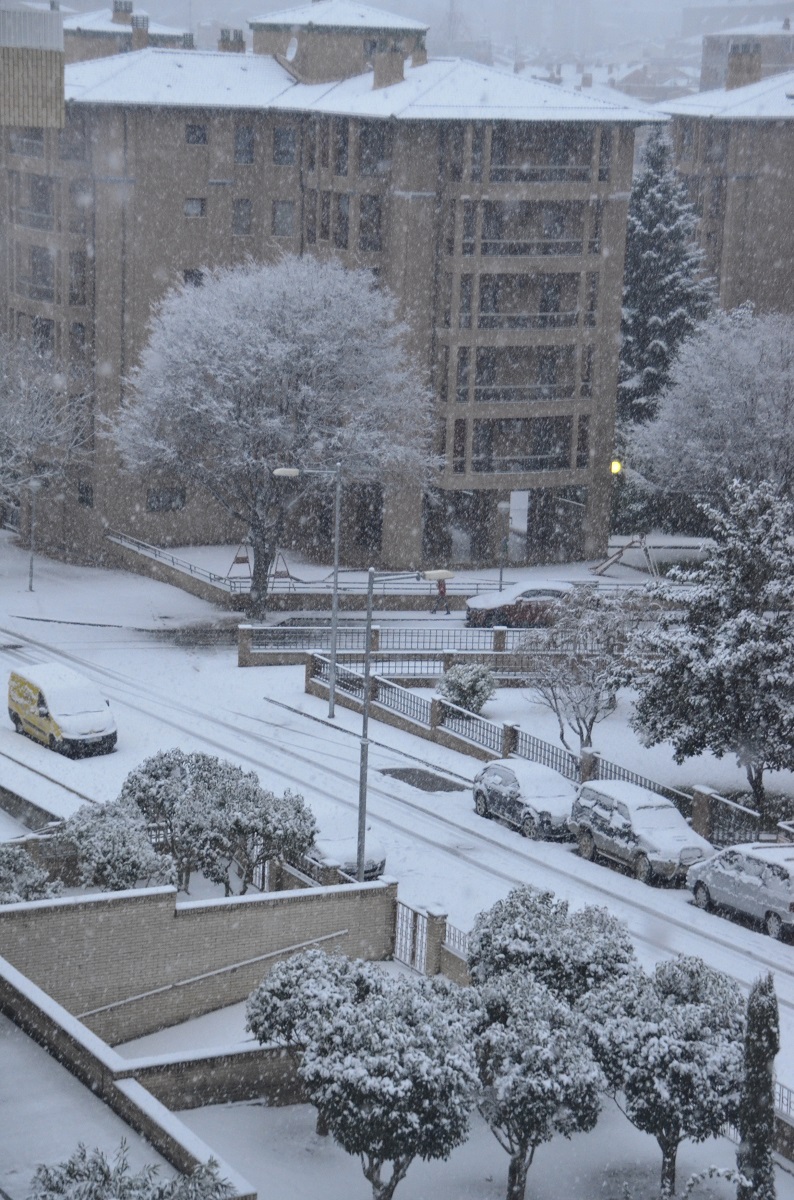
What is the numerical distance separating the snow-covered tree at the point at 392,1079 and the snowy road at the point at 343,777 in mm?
6445

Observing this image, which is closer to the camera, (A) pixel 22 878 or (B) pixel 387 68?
(A) pixel 22 878

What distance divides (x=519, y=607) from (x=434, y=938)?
2008cm

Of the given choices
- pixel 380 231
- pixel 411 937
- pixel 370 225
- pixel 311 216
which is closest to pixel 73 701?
pixel 411 937

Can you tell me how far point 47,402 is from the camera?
Answer: 170ft

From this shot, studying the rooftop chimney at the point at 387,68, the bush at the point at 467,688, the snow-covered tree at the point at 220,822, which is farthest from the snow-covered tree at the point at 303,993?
the rooftop chimney at the point at 387,68

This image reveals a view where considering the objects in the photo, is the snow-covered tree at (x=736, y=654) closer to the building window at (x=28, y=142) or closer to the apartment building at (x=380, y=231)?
the apartment building at (x=380, y=231)

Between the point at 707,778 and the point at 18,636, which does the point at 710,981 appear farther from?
the point at 18,636

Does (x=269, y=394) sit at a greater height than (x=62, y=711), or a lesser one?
greater

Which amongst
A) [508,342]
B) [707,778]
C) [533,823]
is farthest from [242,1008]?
[508,342]

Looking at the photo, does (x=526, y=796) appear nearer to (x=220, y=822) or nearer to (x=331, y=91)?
(x=220, y=822)

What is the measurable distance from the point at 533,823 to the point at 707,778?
578 centimetres

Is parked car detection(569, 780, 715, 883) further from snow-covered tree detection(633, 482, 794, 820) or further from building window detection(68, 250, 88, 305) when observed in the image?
building window detection(68, 250, 88, 305)

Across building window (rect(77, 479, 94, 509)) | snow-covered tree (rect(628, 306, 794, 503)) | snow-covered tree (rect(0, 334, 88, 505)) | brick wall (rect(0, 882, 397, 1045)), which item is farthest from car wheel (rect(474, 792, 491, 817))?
building window (rect(77, 479, 94, 509))

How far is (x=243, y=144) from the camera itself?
5359cm
